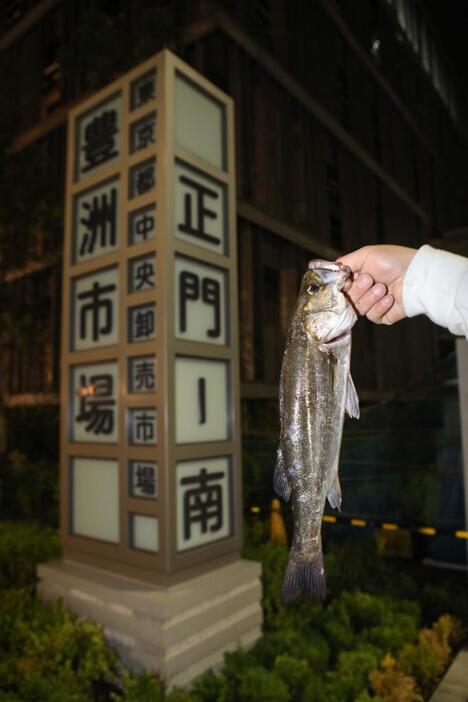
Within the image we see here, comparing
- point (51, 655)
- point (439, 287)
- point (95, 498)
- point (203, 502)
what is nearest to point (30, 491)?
point (95, 498)

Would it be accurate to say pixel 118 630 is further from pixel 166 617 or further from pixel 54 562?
pixel 54 562

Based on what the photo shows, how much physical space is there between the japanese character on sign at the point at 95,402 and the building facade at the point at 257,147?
4.28 meters

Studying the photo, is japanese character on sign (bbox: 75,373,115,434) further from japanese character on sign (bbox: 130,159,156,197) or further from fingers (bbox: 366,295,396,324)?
fingers (bbox: 366,295,396,324)

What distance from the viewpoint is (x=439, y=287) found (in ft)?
5.22

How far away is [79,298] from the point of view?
5.24 meters

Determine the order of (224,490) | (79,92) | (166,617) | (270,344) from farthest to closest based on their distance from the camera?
1. (79,92)
2. (270,344)
3. (224,490)
4. (166,617)

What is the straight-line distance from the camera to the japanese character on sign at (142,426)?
174 inches

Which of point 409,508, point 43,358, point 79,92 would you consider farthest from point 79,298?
point 79,92

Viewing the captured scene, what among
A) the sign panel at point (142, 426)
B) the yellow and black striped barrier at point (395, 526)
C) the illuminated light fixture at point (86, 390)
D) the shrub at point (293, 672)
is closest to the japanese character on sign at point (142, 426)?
the sign panel at point (142, 426)

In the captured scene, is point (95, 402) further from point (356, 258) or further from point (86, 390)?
point (356, 258)

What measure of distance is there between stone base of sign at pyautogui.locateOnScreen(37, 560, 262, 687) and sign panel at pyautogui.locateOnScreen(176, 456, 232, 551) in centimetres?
35

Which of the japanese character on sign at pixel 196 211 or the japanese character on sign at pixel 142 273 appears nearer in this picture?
the japanese character on sign at pixel 142 273

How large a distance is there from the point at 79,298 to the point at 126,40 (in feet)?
21.3

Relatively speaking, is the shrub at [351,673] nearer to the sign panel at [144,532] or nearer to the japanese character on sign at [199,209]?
the sign panel at [144,532]
